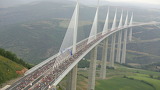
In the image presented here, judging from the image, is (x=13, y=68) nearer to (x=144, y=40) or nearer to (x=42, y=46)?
(x=42, y=46)

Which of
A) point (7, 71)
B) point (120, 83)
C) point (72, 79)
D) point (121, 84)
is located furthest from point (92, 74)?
point (7, 71)

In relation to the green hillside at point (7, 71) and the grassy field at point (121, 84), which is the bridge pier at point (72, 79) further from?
the grassy field at point (121, 84)

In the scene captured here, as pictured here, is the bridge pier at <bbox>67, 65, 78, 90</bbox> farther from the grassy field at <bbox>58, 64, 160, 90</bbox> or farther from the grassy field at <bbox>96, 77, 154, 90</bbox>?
the grassy field at <bbox>96, 77, 154, 90</bbox>

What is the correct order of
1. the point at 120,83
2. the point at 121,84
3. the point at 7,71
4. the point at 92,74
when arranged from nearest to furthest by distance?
the point at 7,71
the point at 92,74
the point at 121,84
the point at 120,83

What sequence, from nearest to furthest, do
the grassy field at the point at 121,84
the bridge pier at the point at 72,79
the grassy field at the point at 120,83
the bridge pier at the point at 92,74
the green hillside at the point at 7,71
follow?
the green hillside at the point at 7,71, the bridge pier at the point at 72,79, the bridge pier at the point at 92,74, the grassy field at the point at 120,83, the grassy field at the point at 121,84

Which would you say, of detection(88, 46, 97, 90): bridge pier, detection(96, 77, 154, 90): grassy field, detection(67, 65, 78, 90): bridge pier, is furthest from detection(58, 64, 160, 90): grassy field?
detection(67, 65, 78, 90): bridge pier

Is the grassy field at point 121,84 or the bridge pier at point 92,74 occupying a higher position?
the bridge pier at point 92,74

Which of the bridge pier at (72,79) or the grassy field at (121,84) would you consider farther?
the grassy field at (121,84)

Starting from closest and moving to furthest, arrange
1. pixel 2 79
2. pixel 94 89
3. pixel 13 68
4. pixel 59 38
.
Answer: pixel 2 79, pixel 13 68, pixel 94 89, pixel 59 38

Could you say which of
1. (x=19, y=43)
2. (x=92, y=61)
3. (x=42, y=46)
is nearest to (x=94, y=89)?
(x=92, y=61)

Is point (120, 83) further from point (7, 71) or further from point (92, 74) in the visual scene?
point (7, 71)

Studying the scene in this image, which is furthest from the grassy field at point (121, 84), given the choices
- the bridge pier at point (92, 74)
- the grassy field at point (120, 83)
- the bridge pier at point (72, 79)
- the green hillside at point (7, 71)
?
the green hillside at point (7, 71)
